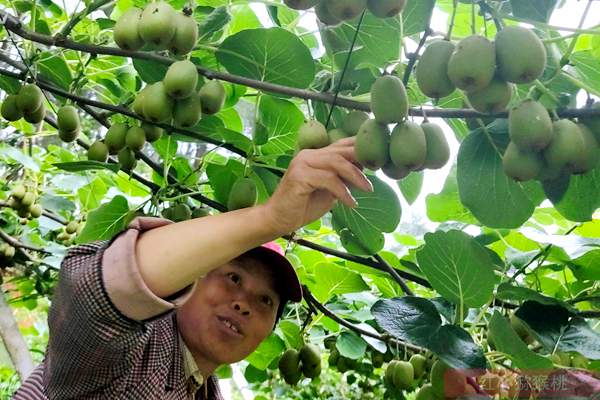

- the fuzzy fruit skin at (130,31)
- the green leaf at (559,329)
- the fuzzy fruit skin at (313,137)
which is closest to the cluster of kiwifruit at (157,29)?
the fuzzy fruit skin at (130,31)

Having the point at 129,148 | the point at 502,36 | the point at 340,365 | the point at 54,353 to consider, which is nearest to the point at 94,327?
the point at 54,353

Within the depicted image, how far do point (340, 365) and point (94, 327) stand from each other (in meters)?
1.63

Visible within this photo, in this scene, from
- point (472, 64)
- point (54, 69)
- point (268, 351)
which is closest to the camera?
point (472, 64)

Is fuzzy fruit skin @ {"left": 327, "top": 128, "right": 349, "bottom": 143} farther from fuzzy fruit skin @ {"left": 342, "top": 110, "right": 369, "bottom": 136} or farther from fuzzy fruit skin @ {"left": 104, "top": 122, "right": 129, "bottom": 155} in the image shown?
fuzzy fruit skin @ {"left": 104, "top": 122, "right": 129, "bottom": 155}

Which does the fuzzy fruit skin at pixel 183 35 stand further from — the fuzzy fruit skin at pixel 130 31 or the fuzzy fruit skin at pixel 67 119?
the fuzzy fruit skin at pixel 67 119

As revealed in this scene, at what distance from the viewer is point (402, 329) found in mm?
1399

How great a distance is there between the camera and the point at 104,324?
1103 mm

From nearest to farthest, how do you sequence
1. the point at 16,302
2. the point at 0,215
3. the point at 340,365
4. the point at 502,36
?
the point at 502,36 < the point at 340,365 < the point at 0,215 < the point at 16,302

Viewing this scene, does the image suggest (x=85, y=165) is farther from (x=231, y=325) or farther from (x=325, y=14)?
(x=325, y=14)

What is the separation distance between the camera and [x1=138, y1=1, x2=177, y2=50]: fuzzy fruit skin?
1.10 metres

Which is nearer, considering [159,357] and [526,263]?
[159,357]

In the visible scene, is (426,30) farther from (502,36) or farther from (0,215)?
(0,215)

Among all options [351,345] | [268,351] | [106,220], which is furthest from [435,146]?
[268,351]

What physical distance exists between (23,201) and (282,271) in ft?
4.83
